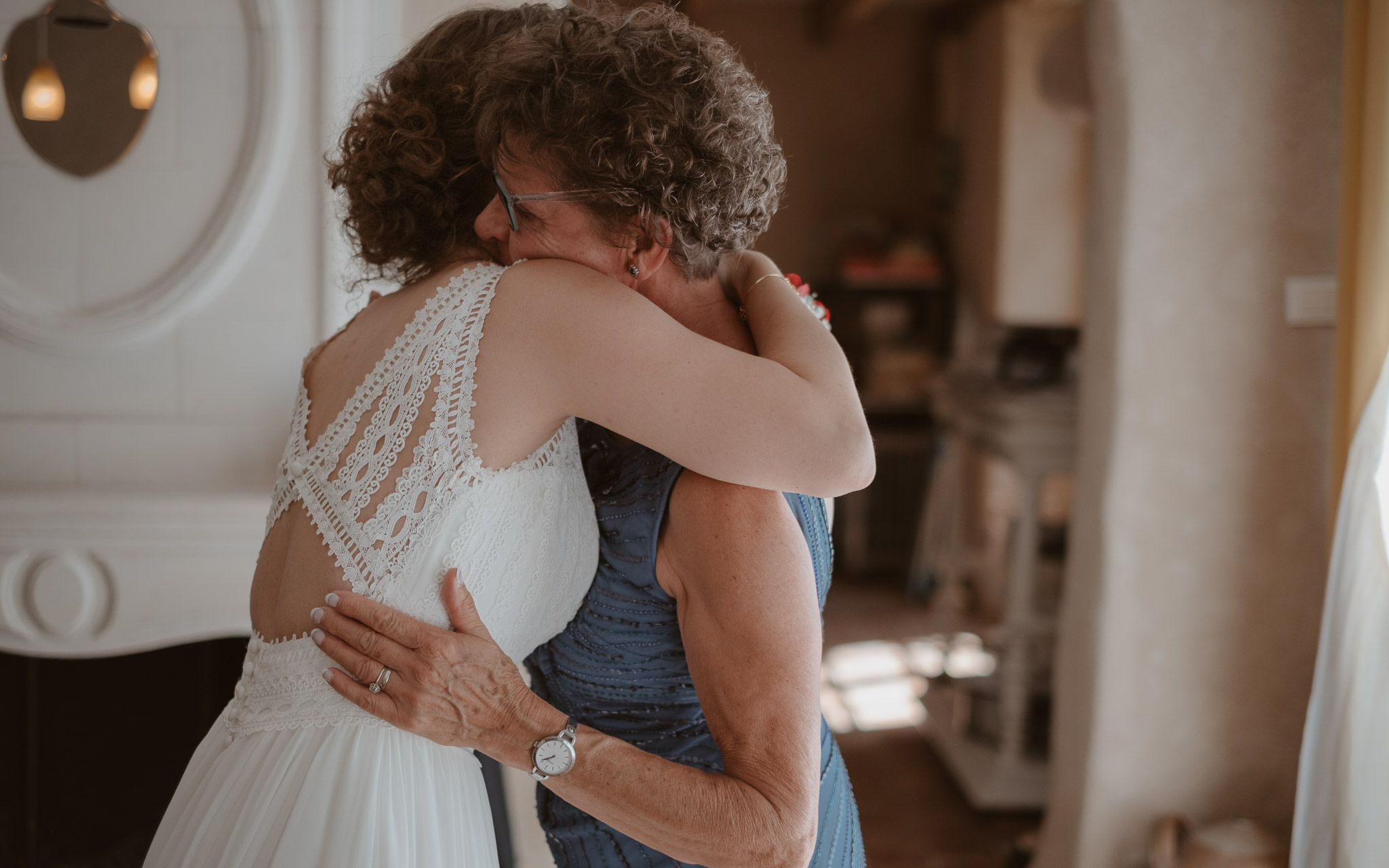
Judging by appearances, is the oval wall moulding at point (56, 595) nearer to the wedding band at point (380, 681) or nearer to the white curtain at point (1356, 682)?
the wedding band at point (380, 681)

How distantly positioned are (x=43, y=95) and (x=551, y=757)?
74.4 inches

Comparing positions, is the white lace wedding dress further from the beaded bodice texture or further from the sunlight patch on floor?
the sunlight patch on floor

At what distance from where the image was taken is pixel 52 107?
1.96 m

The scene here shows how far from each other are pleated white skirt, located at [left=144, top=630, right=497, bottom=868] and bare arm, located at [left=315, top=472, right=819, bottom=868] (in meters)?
0.06

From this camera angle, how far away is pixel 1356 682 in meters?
1.80

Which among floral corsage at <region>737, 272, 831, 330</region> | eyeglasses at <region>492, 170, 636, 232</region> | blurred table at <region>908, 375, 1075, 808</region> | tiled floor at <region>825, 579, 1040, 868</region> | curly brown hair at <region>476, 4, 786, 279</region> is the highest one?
curly brown hair at <region>476, 4, 786, 279</region>

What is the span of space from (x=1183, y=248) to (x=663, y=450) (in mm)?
1884

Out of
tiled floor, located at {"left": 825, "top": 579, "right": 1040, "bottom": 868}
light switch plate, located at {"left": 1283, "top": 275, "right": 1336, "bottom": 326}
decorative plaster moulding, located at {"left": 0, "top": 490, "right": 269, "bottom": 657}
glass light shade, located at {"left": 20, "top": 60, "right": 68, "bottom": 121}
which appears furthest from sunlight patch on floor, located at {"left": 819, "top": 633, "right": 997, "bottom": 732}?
glass light shade, located at {"left": 20, "top": 60, "right": 68, "bottom": 121}

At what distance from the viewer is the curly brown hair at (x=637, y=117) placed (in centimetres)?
90

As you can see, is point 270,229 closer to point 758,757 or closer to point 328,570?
point 328,570

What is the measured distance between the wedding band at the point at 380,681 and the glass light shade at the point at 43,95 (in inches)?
67.4

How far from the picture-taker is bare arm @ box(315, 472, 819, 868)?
91 cm

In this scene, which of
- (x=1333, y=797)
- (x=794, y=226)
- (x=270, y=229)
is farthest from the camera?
(x=794, y=226)

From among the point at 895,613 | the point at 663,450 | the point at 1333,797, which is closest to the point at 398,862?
the point at 663,450
